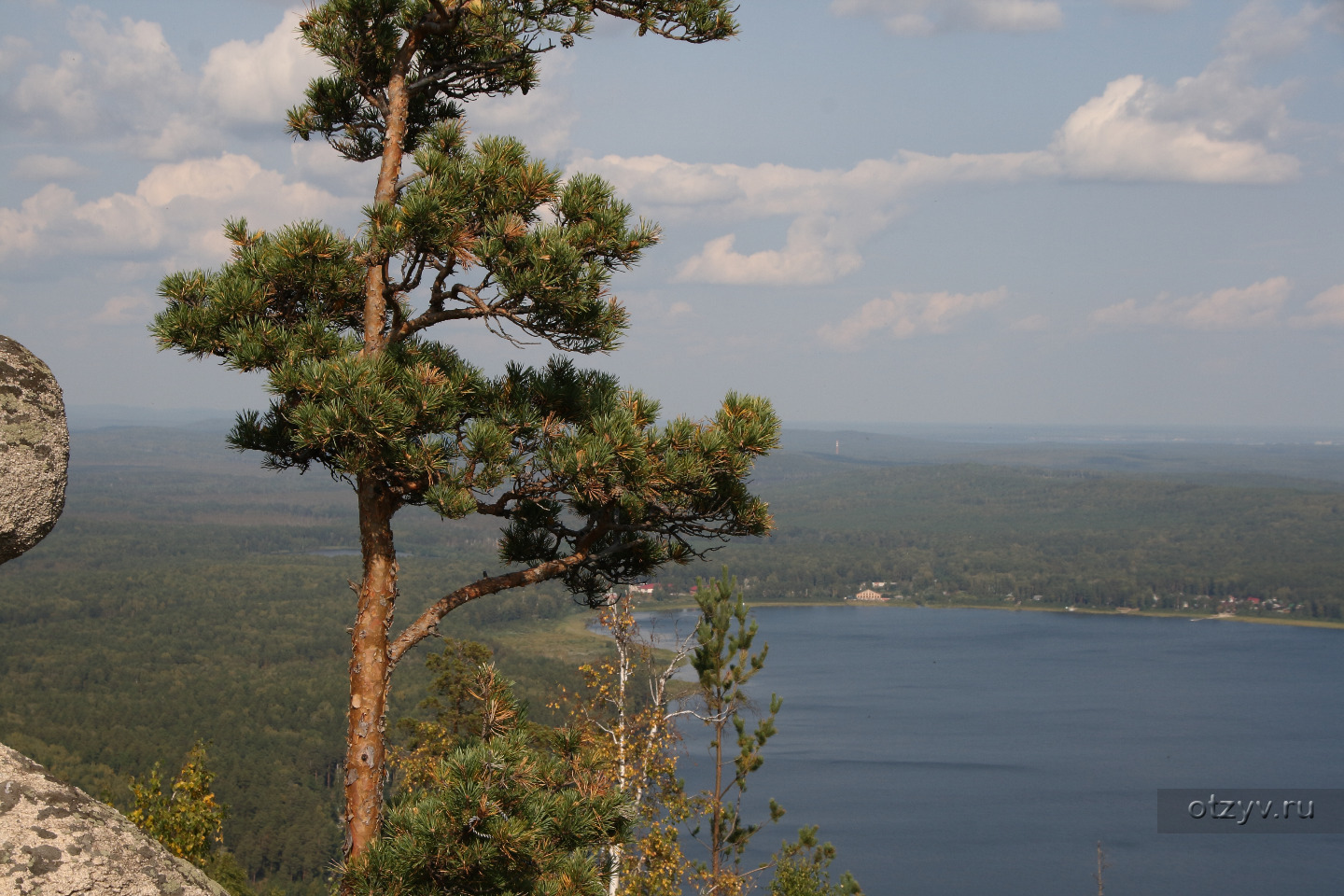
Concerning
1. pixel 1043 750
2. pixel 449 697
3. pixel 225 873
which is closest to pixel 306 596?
pixel 1043 750

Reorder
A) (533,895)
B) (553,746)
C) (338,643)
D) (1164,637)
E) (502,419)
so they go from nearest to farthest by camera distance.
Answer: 1. (533,895)
2. (502,419)
3. (553,746)
4. (338,643)
5. (1164,637)

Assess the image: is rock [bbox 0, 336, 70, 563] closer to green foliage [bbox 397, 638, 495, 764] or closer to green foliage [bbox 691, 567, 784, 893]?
green foliage [bbox 397, 638, 495, 764]

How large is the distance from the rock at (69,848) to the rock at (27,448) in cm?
93

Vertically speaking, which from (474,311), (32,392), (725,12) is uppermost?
(725,12)

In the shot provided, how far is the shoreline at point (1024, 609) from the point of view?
114375 mm

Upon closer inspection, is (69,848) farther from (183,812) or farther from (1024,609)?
(1024,609)

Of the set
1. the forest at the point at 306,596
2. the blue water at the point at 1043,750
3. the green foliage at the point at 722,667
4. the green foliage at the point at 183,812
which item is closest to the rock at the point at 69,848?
the green foliage at the point at 183,812

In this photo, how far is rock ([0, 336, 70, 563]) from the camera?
389 centimetres

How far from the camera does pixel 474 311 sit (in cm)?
526

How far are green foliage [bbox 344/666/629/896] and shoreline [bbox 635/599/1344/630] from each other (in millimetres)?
100129

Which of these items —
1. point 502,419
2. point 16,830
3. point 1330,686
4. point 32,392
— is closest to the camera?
point 16,830

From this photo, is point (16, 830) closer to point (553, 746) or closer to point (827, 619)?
point (553, 746)

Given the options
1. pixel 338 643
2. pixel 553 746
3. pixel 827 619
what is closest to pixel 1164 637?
pixel 827 619

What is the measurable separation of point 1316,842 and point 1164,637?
56.6m
